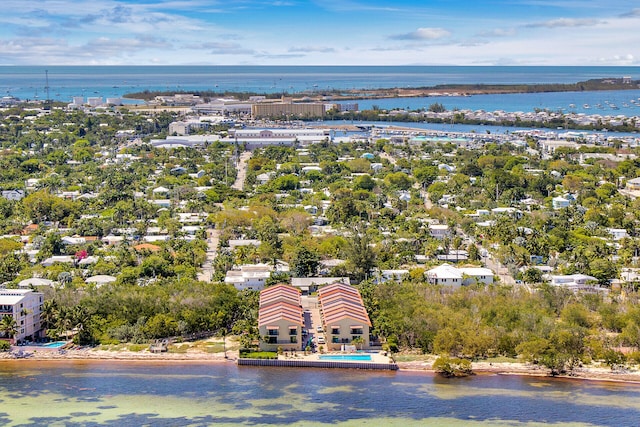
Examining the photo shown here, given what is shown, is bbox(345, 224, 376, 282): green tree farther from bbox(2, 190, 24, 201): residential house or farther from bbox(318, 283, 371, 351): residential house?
bbox(2, 190, 24, 201): residential house

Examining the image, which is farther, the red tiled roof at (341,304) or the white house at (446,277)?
the white house at (446,277)

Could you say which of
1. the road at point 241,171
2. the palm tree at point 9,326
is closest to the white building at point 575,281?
the palm tree at point 9,326

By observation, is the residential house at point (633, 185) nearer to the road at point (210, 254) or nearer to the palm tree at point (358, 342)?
the road at point (210, 254)

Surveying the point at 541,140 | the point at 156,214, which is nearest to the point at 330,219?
the point at 156,214

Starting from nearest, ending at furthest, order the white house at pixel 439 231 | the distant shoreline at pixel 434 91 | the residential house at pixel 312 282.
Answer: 1. the residential house at pixel 312 282
2. the white house at pixel 439 231
3. the distant shoreline at pixel 434 91

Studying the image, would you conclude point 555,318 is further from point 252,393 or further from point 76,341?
point 76,341

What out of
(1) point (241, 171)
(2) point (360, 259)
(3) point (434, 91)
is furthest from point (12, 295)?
(3) point (434, 91)

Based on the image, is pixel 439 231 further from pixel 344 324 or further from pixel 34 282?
pixel 34 282
